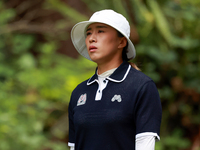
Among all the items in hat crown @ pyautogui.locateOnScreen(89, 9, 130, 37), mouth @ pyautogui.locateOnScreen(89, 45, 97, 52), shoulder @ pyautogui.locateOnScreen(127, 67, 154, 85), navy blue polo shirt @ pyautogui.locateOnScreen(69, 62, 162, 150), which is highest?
hat crown @ pyautogui.locateOnScreen(89, 9, 130, 37)

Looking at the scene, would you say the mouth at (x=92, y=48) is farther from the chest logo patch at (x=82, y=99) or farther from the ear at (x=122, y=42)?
the chest logo patch at (x=82, y=99)

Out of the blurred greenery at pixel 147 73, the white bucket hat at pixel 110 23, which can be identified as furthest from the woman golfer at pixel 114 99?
the blurred greenery at pixel 147 73

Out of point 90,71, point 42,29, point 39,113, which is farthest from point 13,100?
point 42,29

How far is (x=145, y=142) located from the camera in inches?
60.4

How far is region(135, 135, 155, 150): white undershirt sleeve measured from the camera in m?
1.53

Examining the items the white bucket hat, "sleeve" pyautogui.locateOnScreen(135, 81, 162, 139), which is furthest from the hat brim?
"sleeve" pyautogui.locateOnScreen(135, 81, 162, 139)

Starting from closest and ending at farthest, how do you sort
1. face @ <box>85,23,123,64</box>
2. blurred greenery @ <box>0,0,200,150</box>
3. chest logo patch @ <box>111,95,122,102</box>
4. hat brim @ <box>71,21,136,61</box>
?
chest logo patch @ <box>111,95,122,102</box> → face @ <box>85,23,123,64</box> → hat brim @ <box>71,21,136,61</box> → blurred greenery @ <box>0,0,200,150</box>

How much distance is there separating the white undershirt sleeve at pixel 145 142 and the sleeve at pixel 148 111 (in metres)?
0.03

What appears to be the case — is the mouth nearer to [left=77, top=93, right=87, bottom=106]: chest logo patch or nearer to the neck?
the neck

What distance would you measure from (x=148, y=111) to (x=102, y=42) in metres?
0.50

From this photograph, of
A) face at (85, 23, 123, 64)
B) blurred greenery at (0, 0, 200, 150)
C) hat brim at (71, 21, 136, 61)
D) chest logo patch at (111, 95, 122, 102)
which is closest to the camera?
chest logo patch at (111, 95, 122, 102)

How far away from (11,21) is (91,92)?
577 cm

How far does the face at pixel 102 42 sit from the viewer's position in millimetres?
1762

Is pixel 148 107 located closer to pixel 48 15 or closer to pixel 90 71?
pixel 90 71
